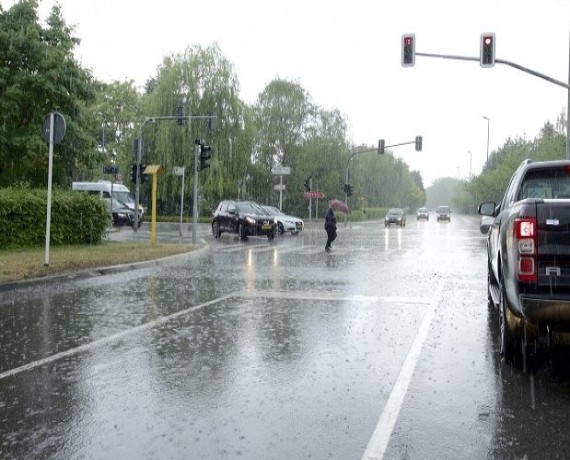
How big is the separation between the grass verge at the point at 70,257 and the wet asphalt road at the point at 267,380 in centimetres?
208

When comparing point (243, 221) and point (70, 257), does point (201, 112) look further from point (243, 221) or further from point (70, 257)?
point (70, 257)

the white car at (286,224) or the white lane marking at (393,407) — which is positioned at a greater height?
the white car at (286,224)

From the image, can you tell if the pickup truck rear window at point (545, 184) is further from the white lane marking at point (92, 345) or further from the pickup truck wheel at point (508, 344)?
the white lane marking at point (92, 345)

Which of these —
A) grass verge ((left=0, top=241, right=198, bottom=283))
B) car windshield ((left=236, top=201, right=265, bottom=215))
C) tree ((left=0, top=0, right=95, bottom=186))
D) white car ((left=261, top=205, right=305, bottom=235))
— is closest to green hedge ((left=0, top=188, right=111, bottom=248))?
grass verge ((left=0, top=241, right=198, bottom=283))

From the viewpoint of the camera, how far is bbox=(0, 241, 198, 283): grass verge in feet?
41.4

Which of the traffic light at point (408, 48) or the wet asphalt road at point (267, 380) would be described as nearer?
→ the wet asphalt road at point (267, 380)

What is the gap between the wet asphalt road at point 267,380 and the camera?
3984 mm

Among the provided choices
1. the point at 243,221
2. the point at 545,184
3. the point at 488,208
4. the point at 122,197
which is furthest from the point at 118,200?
the point at 545,184

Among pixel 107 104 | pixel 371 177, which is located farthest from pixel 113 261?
pixel 371 177

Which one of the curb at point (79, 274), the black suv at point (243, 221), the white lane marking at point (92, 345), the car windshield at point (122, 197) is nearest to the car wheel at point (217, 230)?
the black suv at point (243, 221)

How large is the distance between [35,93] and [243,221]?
412 inches

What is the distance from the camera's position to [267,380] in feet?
17.9

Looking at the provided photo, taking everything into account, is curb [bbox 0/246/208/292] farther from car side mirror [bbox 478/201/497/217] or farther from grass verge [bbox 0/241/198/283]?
car side mirror [bbox 478/201/497/217]

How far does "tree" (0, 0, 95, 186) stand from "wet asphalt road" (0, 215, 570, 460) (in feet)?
40.7
